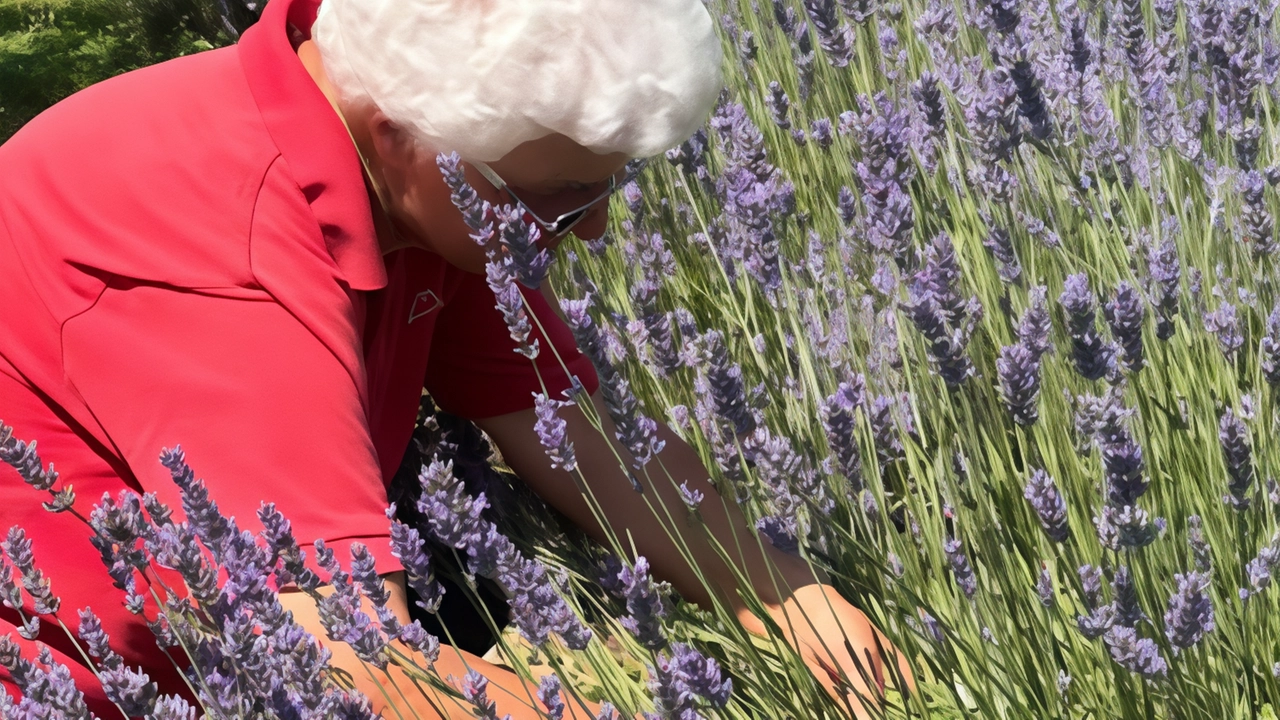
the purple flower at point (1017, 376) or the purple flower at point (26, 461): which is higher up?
the purple flower at point (26, 461)

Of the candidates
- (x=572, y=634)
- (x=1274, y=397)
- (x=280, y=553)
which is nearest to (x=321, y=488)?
(x=280, y=553)

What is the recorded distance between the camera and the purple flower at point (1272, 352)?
122 cm

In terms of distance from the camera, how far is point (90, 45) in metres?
4.58

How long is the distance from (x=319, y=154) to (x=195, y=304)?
26 centimetres

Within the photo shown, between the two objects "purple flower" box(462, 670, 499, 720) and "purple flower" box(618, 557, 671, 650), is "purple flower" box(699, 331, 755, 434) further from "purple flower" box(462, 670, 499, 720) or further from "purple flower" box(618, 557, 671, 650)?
"purple flower" box(462, 670, 499, 720)

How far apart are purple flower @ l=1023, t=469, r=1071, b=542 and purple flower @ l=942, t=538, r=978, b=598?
0.15 m

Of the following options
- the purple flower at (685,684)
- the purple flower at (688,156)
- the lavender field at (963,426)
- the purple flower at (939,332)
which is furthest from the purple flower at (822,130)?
the purple flower at (685,684)

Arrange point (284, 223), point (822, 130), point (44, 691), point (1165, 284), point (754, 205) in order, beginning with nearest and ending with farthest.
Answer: point (44, 691)
point (1165, 284)
point (754, 205)
point (284, 223)
point (822, 130)

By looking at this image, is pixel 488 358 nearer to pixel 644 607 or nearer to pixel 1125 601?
pixel 644 607

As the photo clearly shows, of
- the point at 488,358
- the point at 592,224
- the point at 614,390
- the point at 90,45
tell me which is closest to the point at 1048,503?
the point at 614,390

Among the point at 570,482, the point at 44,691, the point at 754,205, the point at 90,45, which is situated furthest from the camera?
the point at 90,45

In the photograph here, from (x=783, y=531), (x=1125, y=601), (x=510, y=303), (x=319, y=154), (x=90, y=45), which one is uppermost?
(x=90, y=45)

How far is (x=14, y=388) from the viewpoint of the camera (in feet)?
5.28

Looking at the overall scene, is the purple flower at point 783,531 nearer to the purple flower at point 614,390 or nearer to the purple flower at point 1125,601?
the purple flower at point 614,390
